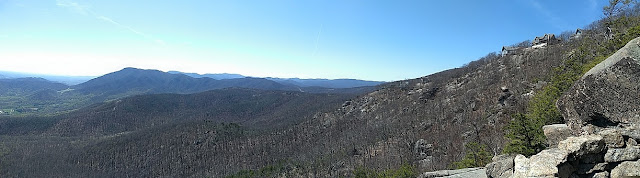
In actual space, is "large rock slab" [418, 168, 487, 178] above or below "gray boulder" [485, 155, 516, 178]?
below

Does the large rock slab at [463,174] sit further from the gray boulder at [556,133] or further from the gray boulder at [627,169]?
the gray boulder at [627,169]

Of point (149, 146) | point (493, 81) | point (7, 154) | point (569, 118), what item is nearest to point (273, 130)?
point (149, 146)

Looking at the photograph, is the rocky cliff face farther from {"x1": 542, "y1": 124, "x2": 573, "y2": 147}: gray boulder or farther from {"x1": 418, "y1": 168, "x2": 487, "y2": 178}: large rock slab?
{"x1": 418, "y1": 168, "x2": 487, "y2": 178}: large rock slab

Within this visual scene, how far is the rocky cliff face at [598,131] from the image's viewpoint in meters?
14.4

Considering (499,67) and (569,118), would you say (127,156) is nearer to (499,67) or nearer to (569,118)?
(499,67)

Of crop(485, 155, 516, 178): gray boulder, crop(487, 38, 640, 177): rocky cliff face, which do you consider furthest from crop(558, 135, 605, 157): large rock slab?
crop(485, 155, 516, 178): gray boulder

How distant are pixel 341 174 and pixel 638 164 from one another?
3120 inches

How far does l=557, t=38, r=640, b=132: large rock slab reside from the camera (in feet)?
56.5

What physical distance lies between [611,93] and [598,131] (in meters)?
2.31

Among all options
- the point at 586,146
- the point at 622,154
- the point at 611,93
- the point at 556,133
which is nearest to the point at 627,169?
the point at 622,154

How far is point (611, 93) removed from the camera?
18.0 meters

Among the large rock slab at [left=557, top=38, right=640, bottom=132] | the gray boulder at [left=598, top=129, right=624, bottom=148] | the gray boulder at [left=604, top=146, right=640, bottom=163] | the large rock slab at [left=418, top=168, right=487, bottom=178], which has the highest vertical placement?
the large rock slab at [left=557, top=38, right=640, bottom=132]

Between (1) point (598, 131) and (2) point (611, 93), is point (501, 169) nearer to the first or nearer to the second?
(1) point (598, 131)

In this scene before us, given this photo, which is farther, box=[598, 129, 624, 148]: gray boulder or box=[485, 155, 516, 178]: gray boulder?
box=[485, 155, 516, 178]: gray boulder
